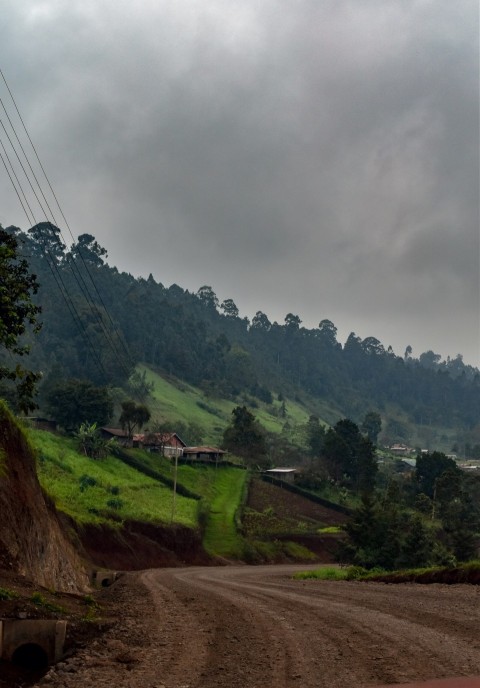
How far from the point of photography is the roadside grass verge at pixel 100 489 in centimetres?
6219

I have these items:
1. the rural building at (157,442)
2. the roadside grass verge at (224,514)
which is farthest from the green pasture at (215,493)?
the rural building at (157,442)

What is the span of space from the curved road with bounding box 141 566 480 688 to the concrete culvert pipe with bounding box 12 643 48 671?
2118 millimetres

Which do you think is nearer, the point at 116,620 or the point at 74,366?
the point at 116,620

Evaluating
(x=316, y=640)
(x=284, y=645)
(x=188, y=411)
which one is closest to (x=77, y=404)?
(x=188, y=411)

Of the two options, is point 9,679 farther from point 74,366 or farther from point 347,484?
point 74,366

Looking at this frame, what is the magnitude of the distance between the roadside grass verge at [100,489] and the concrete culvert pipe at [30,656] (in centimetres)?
4188

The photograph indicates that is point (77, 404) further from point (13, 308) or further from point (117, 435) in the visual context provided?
point (13, 308)

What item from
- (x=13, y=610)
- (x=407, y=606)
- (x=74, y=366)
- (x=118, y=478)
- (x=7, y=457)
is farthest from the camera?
(x=74, y=366)

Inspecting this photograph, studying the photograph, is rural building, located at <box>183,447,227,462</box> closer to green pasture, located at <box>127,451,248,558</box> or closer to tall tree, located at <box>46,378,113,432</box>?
green pasture, located at <box>127,451,248,558</box>

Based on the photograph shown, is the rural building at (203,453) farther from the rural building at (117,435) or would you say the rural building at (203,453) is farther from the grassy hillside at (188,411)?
the grassy hillside at (188,411)

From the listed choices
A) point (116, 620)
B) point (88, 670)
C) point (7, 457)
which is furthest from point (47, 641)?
point (7, 457)

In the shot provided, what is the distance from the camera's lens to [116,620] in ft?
55.3

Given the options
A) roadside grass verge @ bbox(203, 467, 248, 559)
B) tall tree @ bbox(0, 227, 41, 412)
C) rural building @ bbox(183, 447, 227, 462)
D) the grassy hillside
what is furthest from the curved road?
the grassy hillside

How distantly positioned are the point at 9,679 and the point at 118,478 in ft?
244
